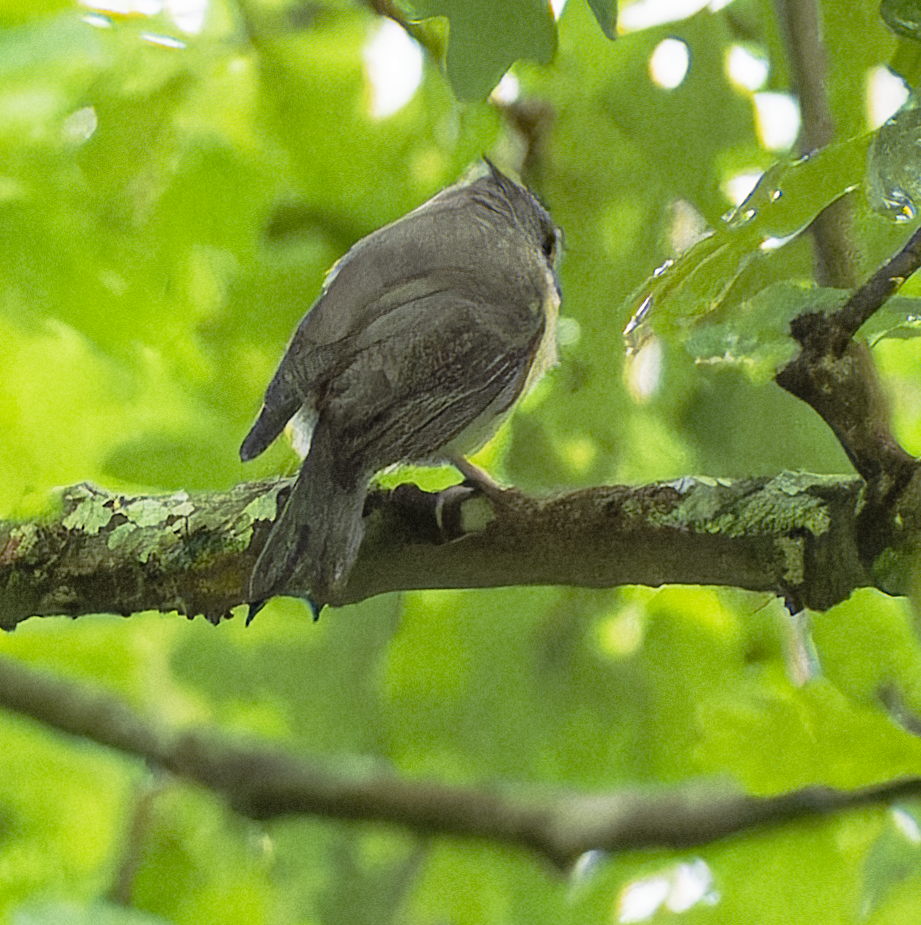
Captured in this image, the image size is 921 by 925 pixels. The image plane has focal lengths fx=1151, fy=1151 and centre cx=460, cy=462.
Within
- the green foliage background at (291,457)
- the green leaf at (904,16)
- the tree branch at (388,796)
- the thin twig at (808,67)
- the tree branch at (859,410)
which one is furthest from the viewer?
the tree branch at (388,796)

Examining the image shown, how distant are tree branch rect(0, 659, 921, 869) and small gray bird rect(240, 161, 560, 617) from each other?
2.46 feet

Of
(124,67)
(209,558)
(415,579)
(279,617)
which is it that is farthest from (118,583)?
(124,67)

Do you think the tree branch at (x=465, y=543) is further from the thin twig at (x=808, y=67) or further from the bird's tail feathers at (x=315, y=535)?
the thin twig at (x=808, y=67)

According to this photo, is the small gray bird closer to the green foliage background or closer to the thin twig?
the green foliage background

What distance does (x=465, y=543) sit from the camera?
104 cm

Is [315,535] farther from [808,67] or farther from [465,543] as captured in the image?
[808,67]

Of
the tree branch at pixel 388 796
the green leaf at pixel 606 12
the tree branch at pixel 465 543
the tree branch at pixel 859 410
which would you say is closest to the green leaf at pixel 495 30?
the green leaf at pixel 606 12

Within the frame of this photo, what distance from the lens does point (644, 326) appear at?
89 centimetres

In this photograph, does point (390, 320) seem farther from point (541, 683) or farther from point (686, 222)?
point (541, 683)

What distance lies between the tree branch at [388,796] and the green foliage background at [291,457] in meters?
0.04

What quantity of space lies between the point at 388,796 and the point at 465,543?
33.4 inches

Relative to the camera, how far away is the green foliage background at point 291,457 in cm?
137

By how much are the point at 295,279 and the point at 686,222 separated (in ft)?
1.72

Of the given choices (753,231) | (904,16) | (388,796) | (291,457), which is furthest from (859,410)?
(388,796)
